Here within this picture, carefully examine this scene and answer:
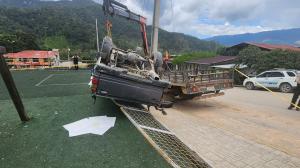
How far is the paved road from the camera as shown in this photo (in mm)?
4969

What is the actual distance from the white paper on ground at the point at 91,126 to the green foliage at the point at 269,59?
1748cm

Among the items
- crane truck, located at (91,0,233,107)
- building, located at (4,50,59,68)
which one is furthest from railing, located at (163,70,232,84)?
building, located at (4,50,59,68)

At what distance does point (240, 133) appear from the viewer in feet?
22.5

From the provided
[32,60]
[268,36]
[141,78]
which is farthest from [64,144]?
[268,36]

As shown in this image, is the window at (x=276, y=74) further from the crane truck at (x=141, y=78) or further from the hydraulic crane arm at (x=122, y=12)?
the hydraulic crane arm at (x=122, y=12)

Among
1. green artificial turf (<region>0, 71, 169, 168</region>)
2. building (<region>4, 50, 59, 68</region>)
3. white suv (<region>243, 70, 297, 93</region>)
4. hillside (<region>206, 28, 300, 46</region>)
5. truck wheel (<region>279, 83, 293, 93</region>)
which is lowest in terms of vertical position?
green artificial turf (<region>0, 71, 169, 168</region>)

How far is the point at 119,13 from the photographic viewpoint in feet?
38.4

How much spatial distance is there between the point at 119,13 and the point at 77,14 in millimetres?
80901

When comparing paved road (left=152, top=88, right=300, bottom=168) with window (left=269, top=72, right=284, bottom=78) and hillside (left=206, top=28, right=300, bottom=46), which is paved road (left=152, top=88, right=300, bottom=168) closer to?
window (left=269, top=72, right=284, bottom=78)

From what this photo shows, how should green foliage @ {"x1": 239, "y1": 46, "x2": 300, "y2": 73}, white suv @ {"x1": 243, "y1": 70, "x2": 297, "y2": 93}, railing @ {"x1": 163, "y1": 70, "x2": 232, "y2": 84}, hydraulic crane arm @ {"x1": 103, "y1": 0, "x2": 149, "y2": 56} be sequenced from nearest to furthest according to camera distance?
railing @ {"x1": 163, "y1": 70, "x2": 232, "y2": 84} < hydraulic crane arm @ {"x1": 103, "y1": 0, "x2": 149, "y2": 56} < white suv @ {"x1": 243, "y1": 70, "x2": 297, "y2": 93} < green foliage @ {"x1": 239, "y1": 46, "x2": 300, "y2": 73}

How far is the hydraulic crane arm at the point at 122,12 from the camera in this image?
436 inches

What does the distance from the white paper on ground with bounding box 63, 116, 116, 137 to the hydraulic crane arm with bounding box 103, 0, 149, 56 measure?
636cm

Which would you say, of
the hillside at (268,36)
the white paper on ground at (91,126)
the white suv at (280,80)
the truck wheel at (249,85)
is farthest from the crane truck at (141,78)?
the hillside at (268,36)

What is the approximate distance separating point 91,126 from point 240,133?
4.15 m
